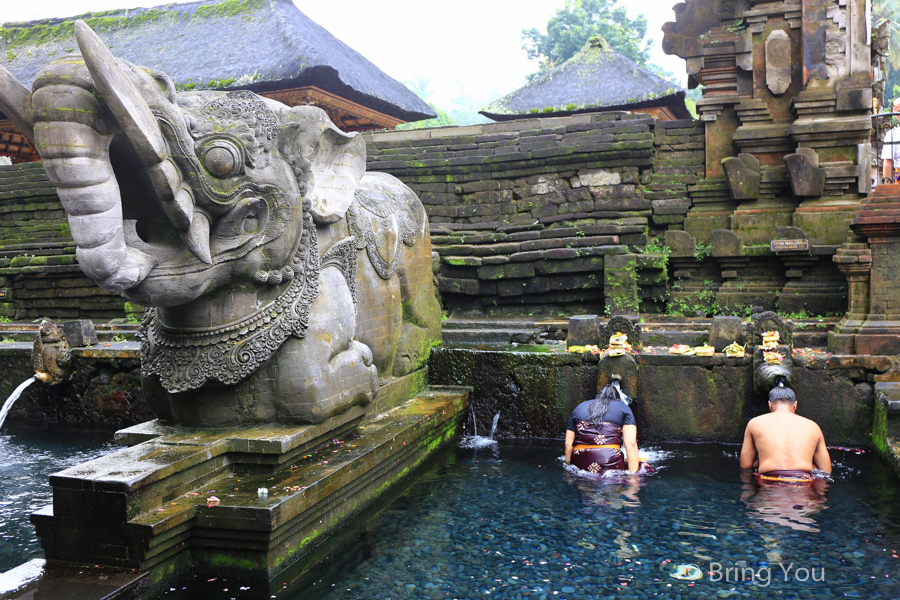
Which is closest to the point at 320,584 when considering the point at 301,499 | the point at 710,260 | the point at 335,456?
the point at 301,499

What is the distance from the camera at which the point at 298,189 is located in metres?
3.81

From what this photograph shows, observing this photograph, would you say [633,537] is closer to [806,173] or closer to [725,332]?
[725,332]

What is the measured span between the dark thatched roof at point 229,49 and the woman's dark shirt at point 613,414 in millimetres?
8655

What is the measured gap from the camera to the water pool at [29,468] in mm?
3812

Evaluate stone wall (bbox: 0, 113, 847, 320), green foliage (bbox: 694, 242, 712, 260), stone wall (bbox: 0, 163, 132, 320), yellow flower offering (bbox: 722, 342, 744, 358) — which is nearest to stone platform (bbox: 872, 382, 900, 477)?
yellow flower offering (bbox: 722, 342, 744, 358)

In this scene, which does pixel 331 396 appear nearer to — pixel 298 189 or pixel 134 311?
pixel 298 189

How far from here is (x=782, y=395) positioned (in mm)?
4797

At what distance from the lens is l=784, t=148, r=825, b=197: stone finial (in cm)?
729

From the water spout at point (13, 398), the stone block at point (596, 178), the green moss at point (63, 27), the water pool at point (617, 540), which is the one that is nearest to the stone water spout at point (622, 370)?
the water pool at point (617, 540)

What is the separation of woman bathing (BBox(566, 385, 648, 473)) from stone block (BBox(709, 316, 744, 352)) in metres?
1.21

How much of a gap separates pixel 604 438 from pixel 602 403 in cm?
24

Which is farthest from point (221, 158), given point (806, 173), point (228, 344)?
point (806, 173)

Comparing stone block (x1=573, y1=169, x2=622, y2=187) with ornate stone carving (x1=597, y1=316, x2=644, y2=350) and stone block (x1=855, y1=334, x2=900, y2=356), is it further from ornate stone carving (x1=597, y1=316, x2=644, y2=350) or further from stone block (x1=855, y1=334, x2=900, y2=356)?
stone block (x1=855, y1=334, x2=900, y2=356)

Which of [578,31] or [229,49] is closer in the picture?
[229,49]
